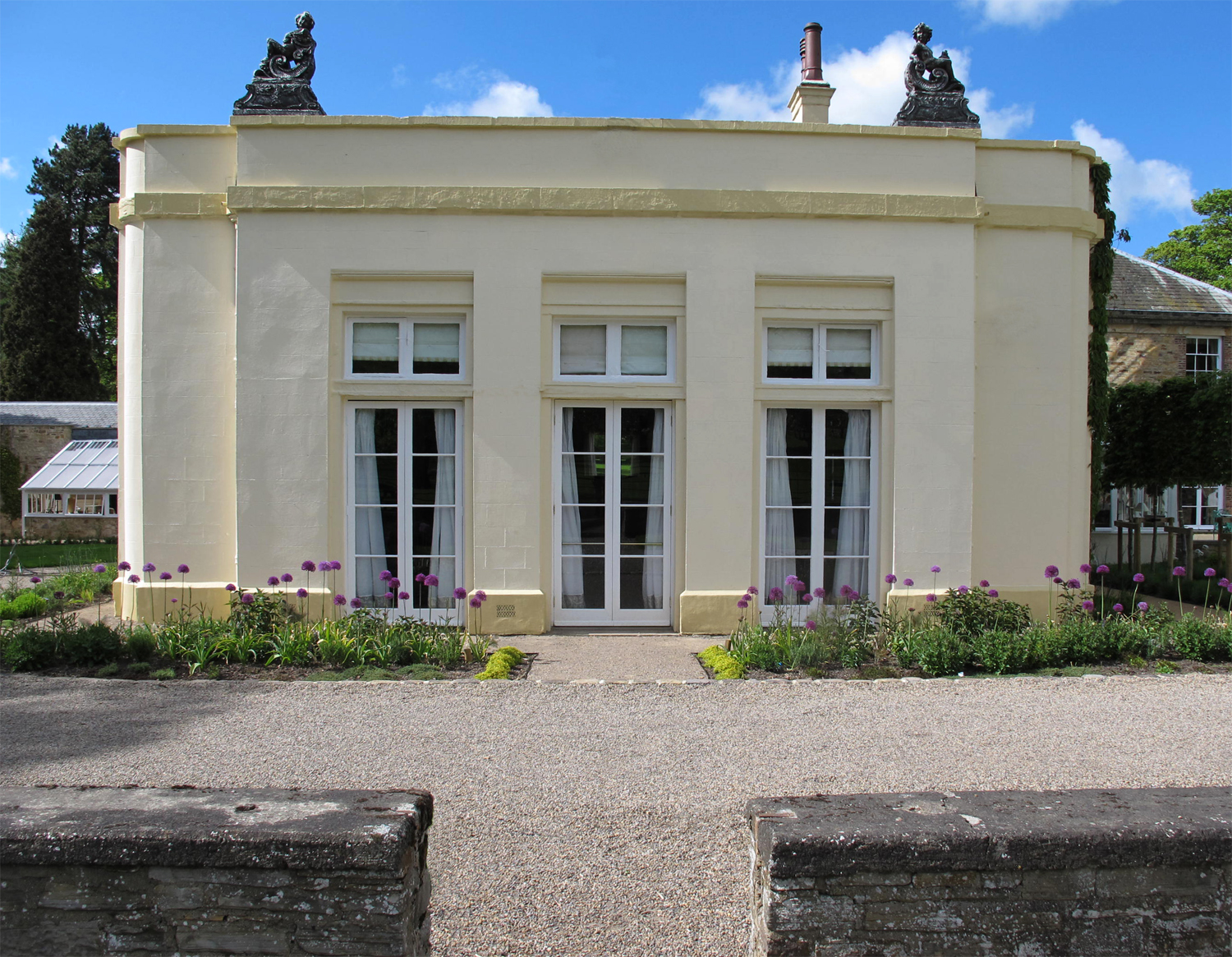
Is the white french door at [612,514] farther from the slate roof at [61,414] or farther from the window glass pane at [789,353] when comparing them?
the slate roof at [61,414]

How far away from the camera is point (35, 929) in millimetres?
2027

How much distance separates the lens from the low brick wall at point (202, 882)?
198 centimetres

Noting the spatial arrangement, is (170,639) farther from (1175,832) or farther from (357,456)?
(1175,832)

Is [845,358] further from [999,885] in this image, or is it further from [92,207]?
[92,207]

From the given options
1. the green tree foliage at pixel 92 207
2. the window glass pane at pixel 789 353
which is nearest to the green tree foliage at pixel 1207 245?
the window glass pane at pixel 789 353

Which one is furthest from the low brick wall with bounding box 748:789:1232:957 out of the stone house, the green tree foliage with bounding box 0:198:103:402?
the green tree foliage with bounding box 0:198:103:402

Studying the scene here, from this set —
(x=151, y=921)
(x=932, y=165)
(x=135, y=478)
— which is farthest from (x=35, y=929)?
(x=932, y=165)

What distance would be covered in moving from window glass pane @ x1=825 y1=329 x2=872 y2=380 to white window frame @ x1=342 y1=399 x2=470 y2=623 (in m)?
3.38

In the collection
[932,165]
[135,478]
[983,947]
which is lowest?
[983,947]

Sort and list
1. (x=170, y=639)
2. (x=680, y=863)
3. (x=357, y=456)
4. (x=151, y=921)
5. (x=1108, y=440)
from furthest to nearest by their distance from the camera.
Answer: (x=1108, y=440)
(x=357, y=456)
(x=170, y=639)
(x=680, y=863)
(x=151, y=921)

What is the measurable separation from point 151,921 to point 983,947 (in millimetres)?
1987

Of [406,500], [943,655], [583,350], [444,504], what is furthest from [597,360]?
[943,655]

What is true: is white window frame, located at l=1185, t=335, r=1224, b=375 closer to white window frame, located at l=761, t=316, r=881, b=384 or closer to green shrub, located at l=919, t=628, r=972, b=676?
white window frame, located at l=761, t=316, r=881, b=384

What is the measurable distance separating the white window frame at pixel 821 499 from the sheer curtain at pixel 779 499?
49mm
